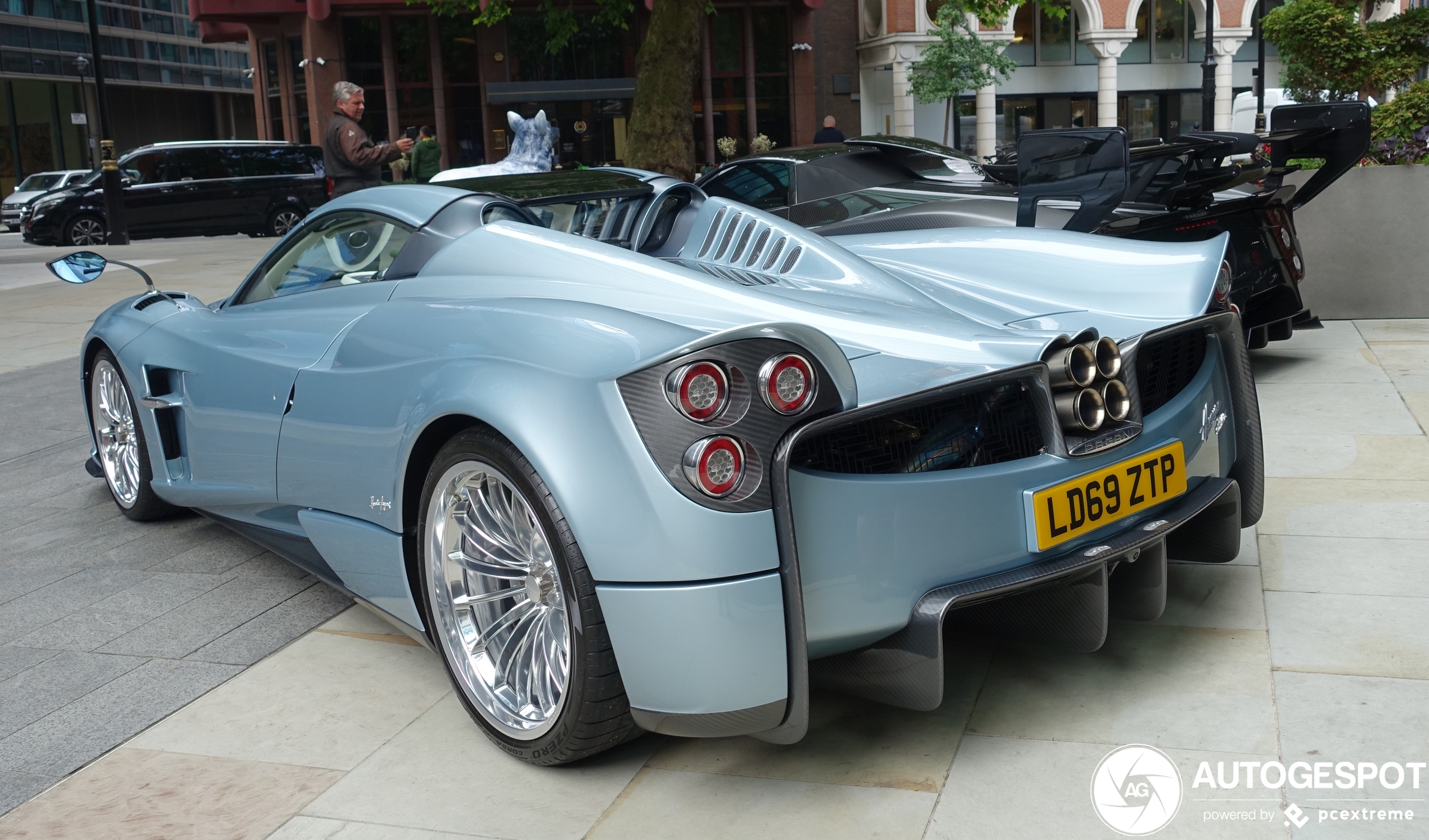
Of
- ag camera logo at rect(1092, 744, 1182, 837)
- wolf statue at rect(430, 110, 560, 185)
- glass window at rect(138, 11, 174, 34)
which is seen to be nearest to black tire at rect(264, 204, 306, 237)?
wolf statue at rect(430, 110, 560, 185)

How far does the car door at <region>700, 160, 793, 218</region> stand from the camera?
23.5 ft

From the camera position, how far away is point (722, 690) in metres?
2.23

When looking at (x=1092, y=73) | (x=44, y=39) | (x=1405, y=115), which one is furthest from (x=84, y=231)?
(x=1092, y=73)

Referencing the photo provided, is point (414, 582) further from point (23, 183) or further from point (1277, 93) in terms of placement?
point (23, 183)

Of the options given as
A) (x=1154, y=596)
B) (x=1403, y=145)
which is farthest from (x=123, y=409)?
(x=1403, y=145)

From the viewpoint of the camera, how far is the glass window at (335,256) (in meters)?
3.48

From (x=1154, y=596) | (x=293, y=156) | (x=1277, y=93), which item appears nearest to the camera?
(x=1154, y=596)

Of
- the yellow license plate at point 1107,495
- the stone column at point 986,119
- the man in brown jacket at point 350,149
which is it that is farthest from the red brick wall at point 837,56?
the yellow license plate at point 1107,495

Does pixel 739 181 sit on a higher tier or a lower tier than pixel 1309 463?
higher

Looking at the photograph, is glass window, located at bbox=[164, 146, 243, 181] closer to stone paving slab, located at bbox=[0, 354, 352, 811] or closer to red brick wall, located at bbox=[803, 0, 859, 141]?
stone paving slab, located at bbox=[0, 354, 352, 811]

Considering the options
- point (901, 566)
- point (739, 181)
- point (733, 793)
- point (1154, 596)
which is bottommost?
point (733, 793)

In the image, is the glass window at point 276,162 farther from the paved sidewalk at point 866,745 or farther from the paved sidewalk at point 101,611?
the paved sidewalk at point 866,745

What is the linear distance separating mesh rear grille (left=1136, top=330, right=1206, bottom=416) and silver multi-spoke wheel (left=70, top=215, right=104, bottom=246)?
917 inches

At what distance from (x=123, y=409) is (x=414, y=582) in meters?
2.33
